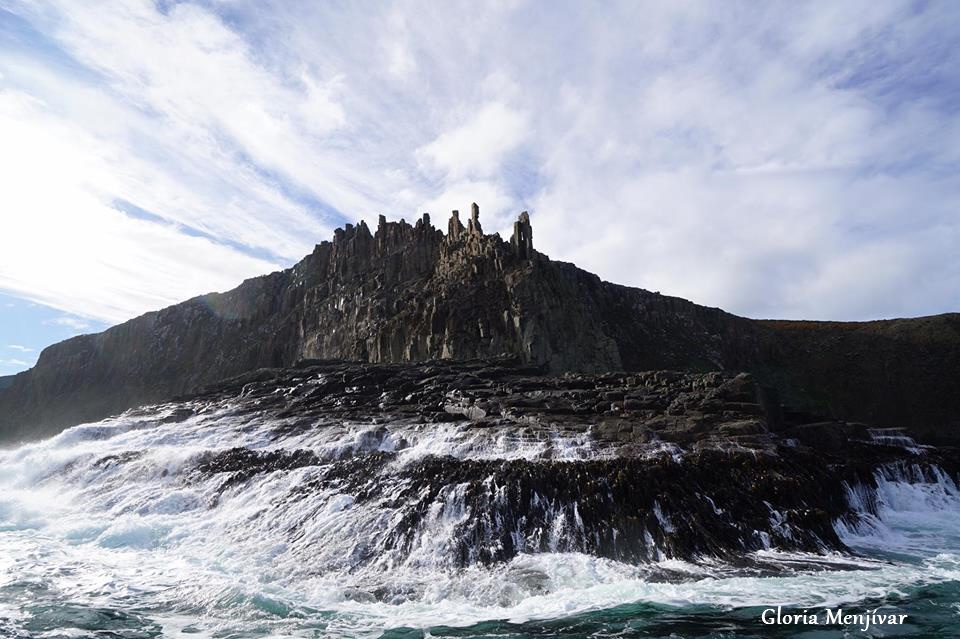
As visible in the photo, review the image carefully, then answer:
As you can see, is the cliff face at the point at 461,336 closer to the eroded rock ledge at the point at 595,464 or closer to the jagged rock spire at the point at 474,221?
the jagged rock spire at the point at 474,221

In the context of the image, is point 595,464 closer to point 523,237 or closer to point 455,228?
point 523,237

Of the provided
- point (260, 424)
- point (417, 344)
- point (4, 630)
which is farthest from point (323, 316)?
point (4, 630)

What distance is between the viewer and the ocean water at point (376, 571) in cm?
1188

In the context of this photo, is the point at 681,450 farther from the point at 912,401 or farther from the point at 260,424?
the point at 912,401

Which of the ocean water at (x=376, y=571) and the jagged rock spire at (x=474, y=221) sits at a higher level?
the jagged rock spire at (x=474, y=221)

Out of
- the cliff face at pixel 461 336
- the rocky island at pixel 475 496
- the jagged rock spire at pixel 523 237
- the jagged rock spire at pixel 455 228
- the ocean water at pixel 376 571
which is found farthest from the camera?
the jagged rock spire at pixel 455 228

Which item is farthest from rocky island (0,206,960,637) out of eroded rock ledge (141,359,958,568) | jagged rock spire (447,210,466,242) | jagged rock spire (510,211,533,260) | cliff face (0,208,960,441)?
jagged rock spire (447,210,466,242)

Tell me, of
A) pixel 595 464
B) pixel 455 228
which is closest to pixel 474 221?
pixel 455 228

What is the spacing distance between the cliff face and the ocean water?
83.2ft

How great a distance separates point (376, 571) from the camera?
51.9 ft

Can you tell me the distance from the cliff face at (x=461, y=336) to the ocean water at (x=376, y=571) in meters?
25.4

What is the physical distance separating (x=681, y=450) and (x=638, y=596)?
29.0ft

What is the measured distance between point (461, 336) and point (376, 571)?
34.1 m

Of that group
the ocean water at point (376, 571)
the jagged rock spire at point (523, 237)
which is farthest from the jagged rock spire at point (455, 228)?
the ocean water at point (376, 571)
